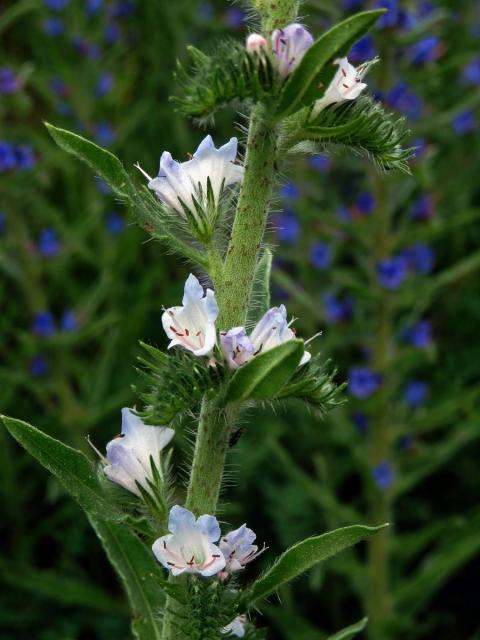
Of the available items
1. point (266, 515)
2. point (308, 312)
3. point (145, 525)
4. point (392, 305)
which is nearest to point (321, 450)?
point (266, 515)

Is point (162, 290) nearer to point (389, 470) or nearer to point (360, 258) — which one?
point (360, 258)

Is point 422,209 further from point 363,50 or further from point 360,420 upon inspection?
point 360,420

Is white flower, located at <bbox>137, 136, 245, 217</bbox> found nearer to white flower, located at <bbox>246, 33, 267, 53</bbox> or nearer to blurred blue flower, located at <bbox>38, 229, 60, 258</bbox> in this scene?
white flower, located at <bbox>246, 33, 267, 53</bbox>

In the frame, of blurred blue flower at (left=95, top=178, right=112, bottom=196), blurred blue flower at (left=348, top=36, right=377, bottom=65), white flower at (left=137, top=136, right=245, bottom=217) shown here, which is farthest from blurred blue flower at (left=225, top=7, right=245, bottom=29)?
white flower at (left=137, top=136, right=245, bottom=217)

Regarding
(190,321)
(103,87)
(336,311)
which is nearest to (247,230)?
(190,321)

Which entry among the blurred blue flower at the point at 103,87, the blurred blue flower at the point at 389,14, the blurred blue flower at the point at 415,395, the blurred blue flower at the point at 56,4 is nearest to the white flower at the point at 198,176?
the blurred blue flower at the point at 389,14

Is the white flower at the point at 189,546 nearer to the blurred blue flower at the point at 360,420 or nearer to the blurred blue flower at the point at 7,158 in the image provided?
the blurred blue flower at the point at 360,420
